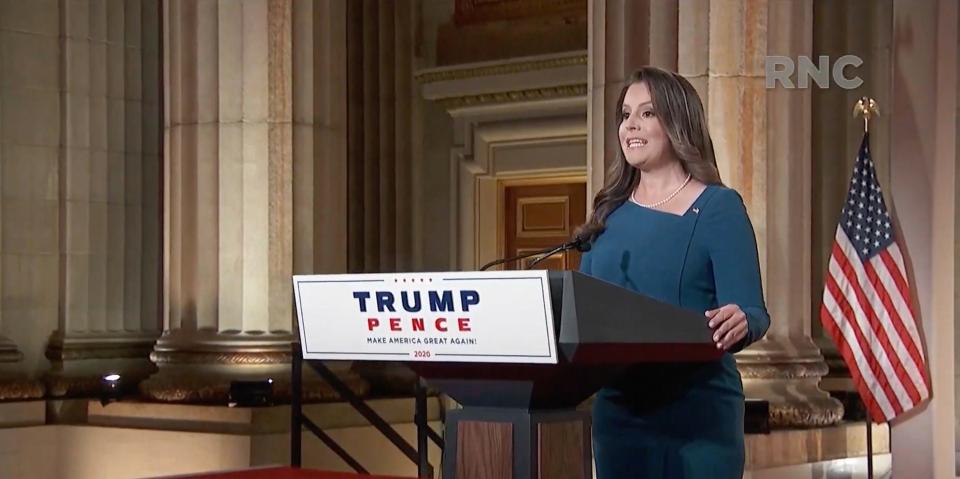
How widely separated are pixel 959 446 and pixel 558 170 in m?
4.48

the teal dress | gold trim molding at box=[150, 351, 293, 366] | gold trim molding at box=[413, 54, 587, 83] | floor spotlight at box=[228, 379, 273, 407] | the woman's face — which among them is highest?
gold trim molding at box=[413, 54, 587, 83]

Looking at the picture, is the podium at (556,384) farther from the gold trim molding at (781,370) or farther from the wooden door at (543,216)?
the wooden door at (543,216)

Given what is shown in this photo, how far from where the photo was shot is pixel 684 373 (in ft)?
9.42

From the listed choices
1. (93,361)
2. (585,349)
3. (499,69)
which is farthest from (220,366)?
(585,349)

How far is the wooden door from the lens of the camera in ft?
37.0

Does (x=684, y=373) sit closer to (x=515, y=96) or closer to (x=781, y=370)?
(x=781, y=370)

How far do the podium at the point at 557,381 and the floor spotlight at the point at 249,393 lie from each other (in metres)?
6.58

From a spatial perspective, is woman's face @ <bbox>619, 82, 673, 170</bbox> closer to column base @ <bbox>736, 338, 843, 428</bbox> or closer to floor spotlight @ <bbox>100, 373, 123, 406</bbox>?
column base @ <bbox>736, 338, 843, 428</bbox>

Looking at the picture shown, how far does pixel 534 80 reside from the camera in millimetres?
10891

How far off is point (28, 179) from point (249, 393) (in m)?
2.63

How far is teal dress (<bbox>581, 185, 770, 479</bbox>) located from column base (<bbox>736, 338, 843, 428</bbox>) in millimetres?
4731

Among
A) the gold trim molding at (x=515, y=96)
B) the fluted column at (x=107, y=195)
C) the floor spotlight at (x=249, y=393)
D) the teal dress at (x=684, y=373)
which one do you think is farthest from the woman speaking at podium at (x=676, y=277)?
the fluted column at (x=107, y=195)

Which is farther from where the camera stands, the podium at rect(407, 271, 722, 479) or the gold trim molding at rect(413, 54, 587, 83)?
the gold trim molding at rect(413, 54, 587, 83)

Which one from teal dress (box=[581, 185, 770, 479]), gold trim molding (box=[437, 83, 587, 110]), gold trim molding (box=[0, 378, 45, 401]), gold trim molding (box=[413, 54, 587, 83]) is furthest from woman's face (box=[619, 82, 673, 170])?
gold trim molding (box=[0, 378, 45, 401])
